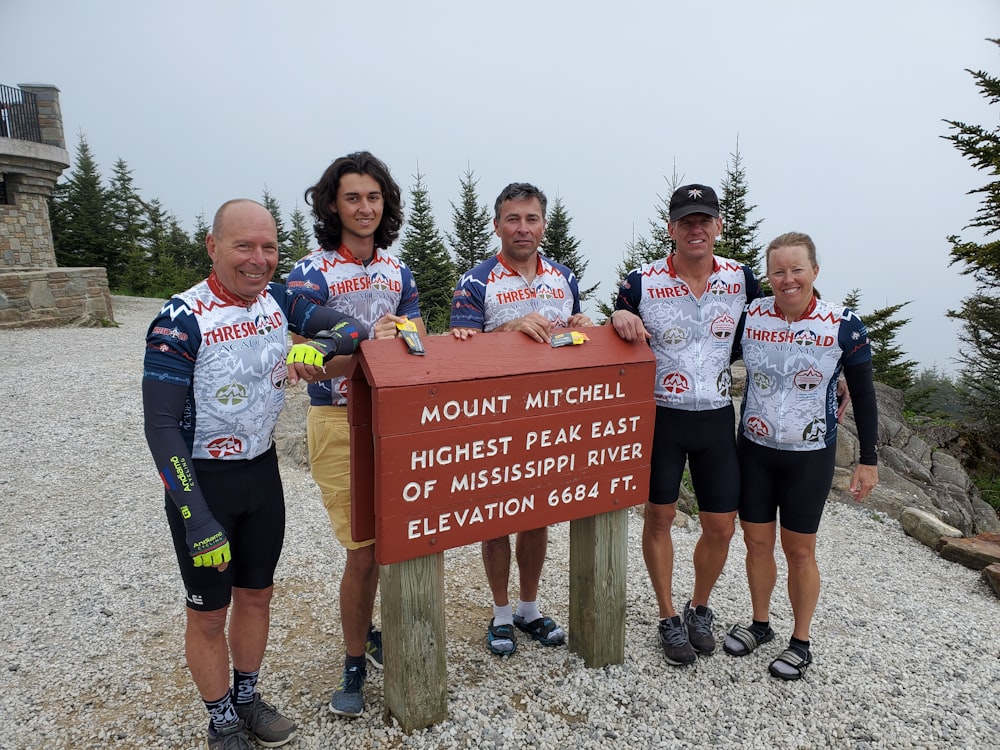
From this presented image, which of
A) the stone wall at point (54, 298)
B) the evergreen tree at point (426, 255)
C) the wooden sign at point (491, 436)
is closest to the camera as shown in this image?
the wooden sign at point (491, 436)

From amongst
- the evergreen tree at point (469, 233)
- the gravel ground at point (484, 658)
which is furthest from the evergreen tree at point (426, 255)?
the gravel ground at point (484, 658)

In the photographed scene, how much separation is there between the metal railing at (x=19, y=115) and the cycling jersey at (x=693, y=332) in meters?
21.7

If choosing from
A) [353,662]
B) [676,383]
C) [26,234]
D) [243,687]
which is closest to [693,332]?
[676,383]

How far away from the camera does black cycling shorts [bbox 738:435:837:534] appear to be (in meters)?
3.67

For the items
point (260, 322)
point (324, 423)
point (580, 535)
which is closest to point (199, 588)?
point (324, 423)

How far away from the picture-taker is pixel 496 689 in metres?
3.55

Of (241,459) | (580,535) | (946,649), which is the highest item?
(241,459)

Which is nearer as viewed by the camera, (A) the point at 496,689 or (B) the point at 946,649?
(A) the point at 496,689

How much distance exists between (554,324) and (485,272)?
1.63 ft

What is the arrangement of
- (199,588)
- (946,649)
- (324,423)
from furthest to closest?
(946,649), (324,423), (199,588)

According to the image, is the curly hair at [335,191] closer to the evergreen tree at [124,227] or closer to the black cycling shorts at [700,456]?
the black cycling shorts at [700,456]

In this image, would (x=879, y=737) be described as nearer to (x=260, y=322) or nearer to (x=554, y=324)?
(x=554, y=324)

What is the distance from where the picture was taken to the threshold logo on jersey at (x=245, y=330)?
265cm

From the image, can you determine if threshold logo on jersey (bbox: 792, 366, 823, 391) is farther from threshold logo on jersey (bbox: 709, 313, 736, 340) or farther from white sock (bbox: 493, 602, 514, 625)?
white sock (bbox: 493, 602, 514, 625)
